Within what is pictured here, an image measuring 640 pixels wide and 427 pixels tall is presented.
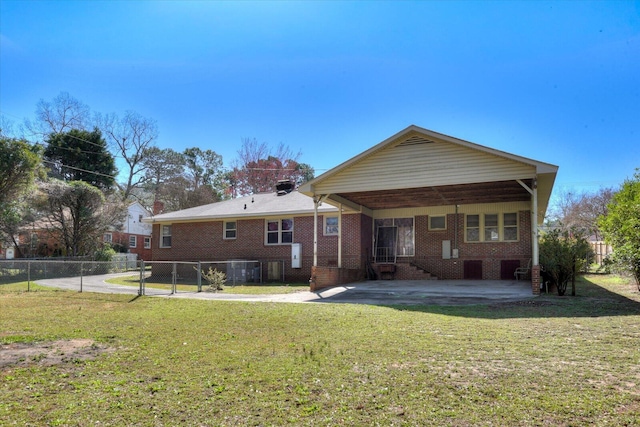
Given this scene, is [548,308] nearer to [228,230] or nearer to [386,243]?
[386,243]

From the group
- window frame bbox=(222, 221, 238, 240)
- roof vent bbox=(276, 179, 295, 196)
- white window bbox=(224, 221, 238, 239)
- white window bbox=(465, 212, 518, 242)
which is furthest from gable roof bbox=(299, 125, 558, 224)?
roof vent bbox=(276, 179, 295, 196)

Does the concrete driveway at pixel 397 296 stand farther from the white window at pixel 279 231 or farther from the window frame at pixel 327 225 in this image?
the white window at pixel 279 231

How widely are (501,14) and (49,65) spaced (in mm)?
18382

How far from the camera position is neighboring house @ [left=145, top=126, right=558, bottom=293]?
42.8 feet

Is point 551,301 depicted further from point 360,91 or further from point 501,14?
point 360,91

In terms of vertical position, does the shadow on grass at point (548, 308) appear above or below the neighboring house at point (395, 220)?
below

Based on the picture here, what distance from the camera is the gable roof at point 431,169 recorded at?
1225cm

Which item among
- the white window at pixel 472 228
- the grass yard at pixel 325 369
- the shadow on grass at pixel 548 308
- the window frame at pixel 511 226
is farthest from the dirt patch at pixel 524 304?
the white window at pixel 472 228

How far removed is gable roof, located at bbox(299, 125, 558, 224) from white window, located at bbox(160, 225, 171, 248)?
11967 mm

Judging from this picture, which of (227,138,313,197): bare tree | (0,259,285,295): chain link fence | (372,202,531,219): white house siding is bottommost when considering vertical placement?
(0,259,285,295): chain link fence

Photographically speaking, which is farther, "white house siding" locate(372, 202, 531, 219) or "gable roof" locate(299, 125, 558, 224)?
"white house siding" locate(372, 202, 531, 219)

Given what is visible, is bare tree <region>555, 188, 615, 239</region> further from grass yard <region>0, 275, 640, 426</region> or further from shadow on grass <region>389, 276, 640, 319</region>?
grass yard <region>0, 275, 640, 426</region>

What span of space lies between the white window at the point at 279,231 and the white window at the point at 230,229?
1991mm

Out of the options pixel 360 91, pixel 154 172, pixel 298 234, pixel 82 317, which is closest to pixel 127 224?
pixel 154 172
